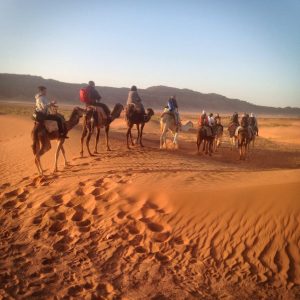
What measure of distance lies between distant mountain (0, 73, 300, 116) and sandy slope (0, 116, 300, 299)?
3521 inches

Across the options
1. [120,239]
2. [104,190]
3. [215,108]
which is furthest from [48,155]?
[215,108]

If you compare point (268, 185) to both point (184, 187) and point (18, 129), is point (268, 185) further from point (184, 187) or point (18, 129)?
point (18, 129)

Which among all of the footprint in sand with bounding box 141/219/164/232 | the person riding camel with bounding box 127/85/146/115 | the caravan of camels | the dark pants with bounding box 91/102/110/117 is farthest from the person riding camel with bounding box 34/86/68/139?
the person riding camel with bounding box 127/85/146/115

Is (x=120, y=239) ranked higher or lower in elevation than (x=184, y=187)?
lower

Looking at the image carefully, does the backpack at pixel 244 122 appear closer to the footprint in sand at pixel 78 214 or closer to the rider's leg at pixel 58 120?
the rider's leg at pixel 58 120

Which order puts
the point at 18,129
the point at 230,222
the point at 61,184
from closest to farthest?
the point at 230,222 → the point at 61,184 → the point at 18,129

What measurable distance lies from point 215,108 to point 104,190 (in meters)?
129

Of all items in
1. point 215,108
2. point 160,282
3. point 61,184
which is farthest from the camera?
point 215,108

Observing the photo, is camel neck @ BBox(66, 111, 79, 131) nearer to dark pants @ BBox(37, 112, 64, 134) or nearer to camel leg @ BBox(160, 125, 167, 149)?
dark pants @ BBox(37, 112, 64, 134)

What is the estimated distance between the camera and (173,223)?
6.69 m

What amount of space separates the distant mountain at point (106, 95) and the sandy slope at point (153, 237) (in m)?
89.4

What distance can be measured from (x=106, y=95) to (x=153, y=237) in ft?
358

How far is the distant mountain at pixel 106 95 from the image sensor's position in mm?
96688

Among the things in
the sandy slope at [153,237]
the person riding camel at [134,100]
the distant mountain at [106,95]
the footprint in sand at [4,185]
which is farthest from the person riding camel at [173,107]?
the distant mountain at [106,95]
